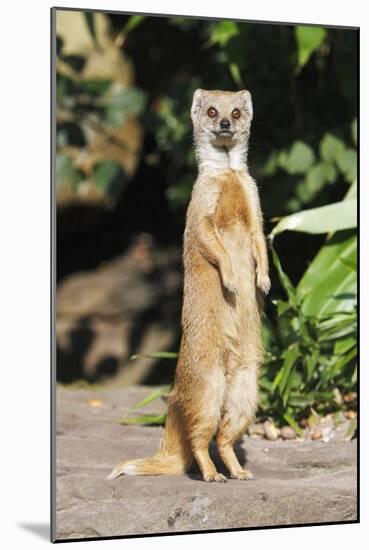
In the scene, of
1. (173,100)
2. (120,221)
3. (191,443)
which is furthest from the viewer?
(120,221)

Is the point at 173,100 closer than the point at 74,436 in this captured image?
No

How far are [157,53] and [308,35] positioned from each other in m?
2.93

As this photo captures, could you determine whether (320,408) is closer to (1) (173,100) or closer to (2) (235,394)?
(2) (235,394)

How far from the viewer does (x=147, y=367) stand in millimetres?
8703

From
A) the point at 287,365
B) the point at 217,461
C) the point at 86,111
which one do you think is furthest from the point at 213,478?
the point at 86,111

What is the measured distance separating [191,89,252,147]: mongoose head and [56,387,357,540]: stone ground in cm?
141

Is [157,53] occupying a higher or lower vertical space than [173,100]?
higher

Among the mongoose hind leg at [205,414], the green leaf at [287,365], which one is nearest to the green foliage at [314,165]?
the green leaf at [287,365]

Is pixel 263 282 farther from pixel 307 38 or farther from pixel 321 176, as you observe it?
pixel 321 176

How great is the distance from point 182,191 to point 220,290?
9.44 feet

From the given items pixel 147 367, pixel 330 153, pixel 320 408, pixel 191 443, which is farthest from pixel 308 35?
pixel 147 367

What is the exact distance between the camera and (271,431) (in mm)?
5211

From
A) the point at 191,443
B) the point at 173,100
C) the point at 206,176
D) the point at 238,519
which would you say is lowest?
the point at 238,519

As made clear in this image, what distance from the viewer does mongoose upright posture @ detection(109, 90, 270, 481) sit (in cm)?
433
